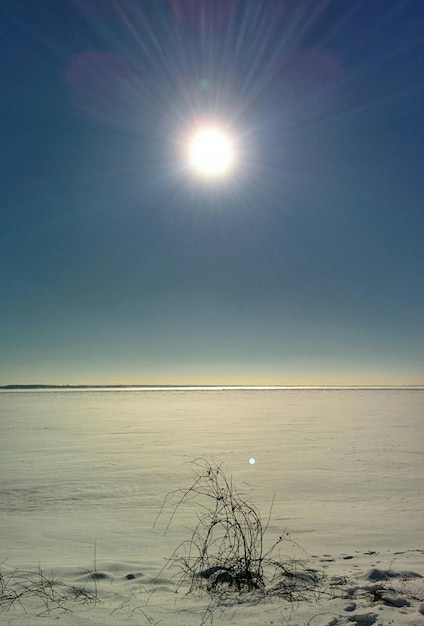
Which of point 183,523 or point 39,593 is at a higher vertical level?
point 183,523

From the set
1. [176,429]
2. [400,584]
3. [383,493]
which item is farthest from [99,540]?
[176,429]

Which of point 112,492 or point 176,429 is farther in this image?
point 176,429

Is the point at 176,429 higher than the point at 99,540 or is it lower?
higher

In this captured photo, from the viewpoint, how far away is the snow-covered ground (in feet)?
13.0

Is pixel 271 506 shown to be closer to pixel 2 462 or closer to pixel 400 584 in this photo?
pixel 400 584

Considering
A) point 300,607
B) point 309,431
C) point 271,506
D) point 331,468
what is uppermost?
point 309,431

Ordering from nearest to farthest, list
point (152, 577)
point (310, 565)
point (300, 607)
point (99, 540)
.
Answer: point (300, 607)
point (152, 577)
point (310, 565)
point (99, 540)

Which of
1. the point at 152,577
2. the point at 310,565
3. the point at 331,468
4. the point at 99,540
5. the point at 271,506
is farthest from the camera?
the point at 331,468

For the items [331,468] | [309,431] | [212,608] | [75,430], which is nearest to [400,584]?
[212,608]

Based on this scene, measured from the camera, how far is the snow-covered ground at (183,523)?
13.0 feet

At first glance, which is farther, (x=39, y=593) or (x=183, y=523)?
(x=183, y=523)

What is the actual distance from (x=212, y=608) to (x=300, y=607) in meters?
0.75

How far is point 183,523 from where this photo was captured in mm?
7559

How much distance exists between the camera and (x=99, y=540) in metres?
6.62
